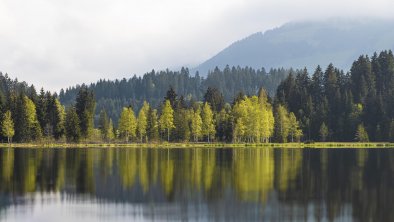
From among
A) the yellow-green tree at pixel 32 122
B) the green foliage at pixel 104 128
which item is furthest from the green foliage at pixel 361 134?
the yellow-green tree at pixel 32 122

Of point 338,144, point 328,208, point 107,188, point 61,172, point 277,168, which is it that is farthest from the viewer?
point 338,144

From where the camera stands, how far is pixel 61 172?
7450cm

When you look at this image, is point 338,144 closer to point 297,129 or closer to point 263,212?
point 297,129

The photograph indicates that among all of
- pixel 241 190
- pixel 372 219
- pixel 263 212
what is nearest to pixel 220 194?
pixel 241 190

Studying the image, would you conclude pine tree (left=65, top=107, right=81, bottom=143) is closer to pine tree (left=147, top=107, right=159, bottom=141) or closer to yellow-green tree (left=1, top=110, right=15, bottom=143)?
yellow-green tree (left=1, top=110, right=15, bottom=143)

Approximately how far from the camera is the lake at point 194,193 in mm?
43344

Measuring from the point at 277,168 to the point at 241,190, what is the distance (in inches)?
1051

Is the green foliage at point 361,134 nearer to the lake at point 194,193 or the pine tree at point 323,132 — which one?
the pine tree at point 323,132

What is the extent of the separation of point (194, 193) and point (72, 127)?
120 meters

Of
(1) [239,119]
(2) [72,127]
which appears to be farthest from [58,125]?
(1) [239,119]

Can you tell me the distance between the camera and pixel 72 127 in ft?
556

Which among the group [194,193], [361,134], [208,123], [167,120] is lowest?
[194,193]

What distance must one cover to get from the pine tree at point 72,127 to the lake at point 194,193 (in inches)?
3496

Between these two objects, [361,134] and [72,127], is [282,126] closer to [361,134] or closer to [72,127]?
[361,134]
